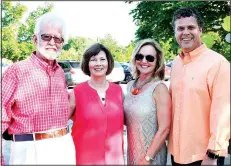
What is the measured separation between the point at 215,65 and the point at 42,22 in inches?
29.7

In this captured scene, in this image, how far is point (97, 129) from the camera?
1457 mm

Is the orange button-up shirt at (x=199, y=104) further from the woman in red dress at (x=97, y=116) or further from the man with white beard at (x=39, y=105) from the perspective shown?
the man with white beard at (x=39, y=105)

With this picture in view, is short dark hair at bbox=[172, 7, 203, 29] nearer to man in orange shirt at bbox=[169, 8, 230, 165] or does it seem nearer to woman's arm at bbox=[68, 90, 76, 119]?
man in orange shirt at bbox=[169, 8, 230, 165]

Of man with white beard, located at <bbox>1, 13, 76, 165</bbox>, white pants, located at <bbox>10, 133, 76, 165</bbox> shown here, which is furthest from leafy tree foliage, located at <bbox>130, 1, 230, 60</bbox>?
white pants, located at <bbox>10, 133, 76, 165</bbox>

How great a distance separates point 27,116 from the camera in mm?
1379

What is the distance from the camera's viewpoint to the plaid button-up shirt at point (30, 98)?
53.6 inches

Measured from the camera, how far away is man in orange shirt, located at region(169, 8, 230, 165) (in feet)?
4.29

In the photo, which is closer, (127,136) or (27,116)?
(27,116)

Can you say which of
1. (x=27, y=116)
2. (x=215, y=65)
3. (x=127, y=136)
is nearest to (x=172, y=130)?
(x=127, y=136)

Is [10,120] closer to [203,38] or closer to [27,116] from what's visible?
[27,116]

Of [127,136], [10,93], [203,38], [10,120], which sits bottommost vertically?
[127,136]

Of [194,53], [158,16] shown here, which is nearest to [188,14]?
[194,53]

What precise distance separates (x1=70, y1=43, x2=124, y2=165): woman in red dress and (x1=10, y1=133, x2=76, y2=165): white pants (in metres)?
0.10

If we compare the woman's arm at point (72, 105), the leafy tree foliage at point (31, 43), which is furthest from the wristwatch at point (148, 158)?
Result: the leafy tree foliage at point (31, 43)
